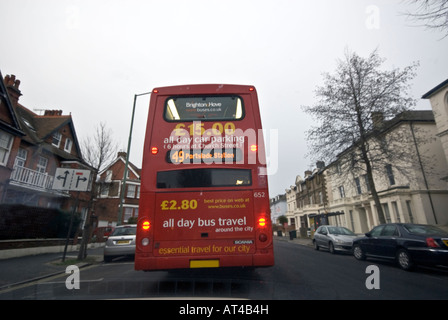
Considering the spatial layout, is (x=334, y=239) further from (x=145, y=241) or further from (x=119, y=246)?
(x=145, y=241)

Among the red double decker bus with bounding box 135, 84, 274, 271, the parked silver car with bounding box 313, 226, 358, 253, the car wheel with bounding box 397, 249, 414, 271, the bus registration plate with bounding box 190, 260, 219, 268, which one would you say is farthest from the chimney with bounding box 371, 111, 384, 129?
the bus registration plate with bounding box 190, 260, 219, 268

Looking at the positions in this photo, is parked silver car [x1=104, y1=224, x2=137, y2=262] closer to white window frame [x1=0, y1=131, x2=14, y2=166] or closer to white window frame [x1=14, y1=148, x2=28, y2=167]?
white window frame [x1=0, y1=131, x2=14, y2=166]

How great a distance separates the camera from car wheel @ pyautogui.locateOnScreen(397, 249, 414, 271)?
24.8 feet

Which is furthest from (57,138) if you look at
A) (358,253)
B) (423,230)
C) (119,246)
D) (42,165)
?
(423,230)

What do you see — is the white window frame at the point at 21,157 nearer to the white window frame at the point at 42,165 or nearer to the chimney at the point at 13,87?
the white window frame at the point at 42,165

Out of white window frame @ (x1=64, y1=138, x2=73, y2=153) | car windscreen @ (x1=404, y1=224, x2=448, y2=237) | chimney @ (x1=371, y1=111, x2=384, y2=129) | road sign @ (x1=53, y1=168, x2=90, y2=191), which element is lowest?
car windscreen @ (x1=404, y1=224, x2=448, y2=237)

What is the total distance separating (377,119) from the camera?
16.0 m

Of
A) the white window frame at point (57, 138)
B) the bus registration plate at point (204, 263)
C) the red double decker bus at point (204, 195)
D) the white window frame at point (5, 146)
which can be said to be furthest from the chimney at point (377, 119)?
the white window frame at point (57, 138)

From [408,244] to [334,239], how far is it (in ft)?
19.5

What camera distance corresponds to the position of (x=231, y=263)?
15.5 feet

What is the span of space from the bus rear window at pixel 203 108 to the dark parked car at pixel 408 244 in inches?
271

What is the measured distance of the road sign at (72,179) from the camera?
9258mm

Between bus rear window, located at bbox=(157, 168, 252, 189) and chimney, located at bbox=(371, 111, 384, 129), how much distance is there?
47.7 feet
